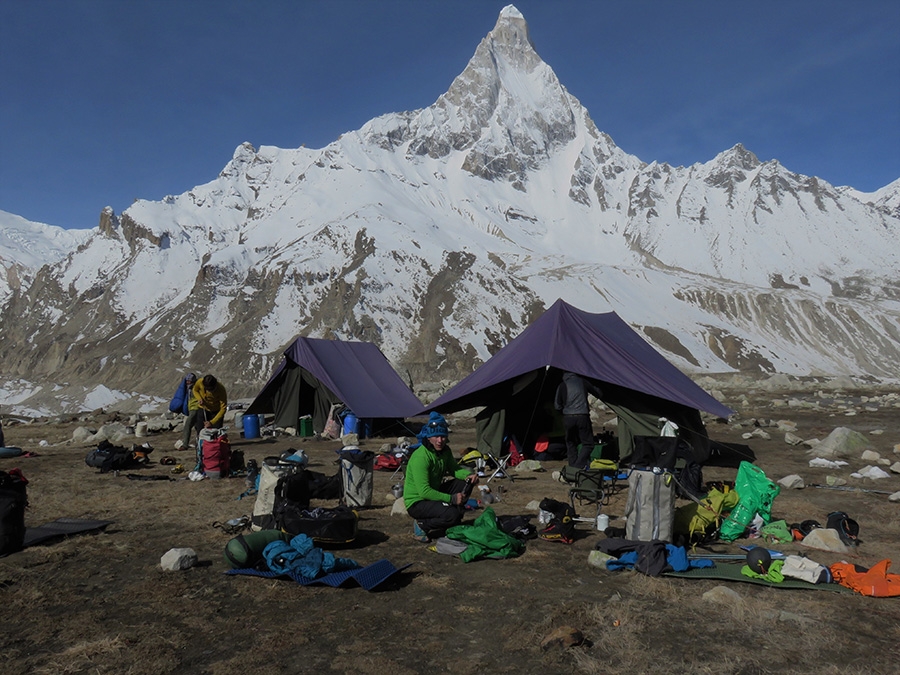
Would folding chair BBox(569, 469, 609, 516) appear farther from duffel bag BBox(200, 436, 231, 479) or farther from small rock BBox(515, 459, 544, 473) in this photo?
duffel bag BBox(200, 436, 231, 479)

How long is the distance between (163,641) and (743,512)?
608cm

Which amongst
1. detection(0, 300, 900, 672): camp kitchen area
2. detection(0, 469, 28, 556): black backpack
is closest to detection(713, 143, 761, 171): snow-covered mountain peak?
detection(0, 300, 900, 672): camp kitchen area

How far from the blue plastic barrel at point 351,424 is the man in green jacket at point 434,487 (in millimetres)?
8783

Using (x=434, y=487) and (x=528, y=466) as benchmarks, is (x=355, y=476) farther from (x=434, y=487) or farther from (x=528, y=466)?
(x=528, y=466)

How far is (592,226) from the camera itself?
5261 inches

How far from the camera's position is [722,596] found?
502 cm

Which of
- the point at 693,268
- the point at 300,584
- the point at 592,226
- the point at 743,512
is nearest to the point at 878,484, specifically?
the point at 743,512

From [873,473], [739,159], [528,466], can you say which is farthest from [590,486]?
[739,159]

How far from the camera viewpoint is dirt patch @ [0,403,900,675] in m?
4.11

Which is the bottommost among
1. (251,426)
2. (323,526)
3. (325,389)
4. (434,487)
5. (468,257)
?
(323,526)

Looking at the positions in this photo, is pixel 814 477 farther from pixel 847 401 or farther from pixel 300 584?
pixel 847 401

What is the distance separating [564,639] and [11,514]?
548 cm

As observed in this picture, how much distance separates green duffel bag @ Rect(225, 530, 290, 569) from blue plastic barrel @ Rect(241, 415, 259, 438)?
35.0 feet

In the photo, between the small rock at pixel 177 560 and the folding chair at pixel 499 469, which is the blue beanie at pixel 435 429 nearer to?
the small rock at pixel 177 560
